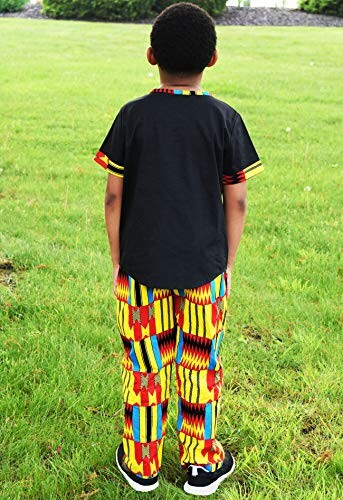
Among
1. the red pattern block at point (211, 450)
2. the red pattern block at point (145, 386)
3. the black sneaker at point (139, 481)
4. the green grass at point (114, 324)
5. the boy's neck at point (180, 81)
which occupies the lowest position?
the green grass at point (114, 324)

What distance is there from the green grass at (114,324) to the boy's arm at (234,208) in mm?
980

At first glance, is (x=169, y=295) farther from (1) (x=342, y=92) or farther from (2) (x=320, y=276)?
(1) (x=342, y=92)

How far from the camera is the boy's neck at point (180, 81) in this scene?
1.99 meters

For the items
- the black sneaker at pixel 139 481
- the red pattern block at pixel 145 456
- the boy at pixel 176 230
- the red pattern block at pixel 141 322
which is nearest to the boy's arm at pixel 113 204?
the boy at pixel 176 230

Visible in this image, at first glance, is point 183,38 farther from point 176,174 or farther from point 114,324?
point 114,324

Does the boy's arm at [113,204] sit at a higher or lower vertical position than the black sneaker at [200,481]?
higher

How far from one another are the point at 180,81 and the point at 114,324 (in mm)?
1842

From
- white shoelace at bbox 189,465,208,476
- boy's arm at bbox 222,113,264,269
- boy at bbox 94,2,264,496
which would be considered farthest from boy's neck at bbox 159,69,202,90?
white shoelace at bbox 189,465,208,476

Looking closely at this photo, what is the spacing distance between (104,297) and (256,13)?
22475 mm

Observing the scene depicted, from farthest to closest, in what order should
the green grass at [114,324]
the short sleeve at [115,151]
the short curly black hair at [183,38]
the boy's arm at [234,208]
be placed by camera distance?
the green grass at [114,324] → the boy's arm at [234,208] → the short sleeve at [115,151] → the short curly black hair at [183,38]

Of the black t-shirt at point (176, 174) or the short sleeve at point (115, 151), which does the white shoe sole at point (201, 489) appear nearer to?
the black t-shirt at point (176, 174)

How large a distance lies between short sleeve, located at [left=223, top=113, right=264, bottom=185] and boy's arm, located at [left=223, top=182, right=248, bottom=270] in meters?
0.04

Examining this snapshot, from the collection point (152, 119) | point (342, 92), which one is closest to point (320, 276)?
point (152, 119)

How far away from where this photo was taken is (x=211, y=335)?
85.9 inches
